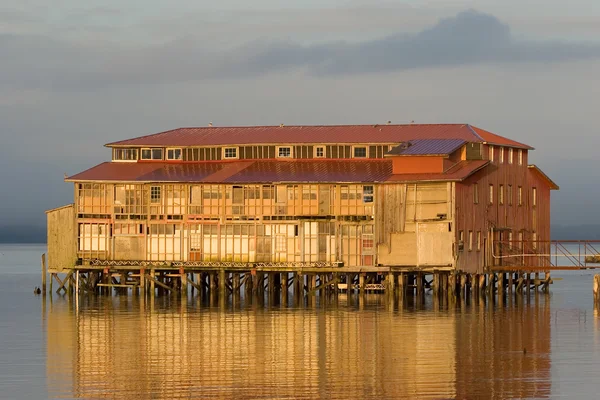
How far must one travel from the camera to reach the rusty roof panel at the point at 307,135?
9400 centimetres

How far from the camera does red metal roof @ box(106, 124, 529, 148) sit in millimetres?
93875

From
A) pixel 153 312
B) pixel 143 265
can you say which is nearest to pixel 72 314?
pixel 153 312

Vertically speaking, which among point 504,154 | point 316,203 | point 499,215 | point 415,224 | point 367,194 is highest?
point 504,154

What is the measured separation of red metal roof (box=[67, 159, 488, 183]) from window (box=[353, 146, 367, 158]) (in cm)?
53

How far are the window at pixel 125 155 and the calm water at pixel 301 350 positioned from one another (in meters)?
14.4

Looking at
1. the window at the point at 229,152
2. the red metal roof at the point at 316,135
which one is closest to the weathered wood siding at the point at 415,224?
the red metal roof at the point at 316,135

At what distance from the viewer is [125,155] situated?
98562 mm

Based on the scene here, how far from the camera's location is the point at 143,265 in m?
90.9

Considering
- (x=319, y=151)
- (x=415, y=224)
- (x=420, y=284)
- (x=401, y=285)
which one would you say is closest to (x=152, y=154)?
(x=319, y=151)

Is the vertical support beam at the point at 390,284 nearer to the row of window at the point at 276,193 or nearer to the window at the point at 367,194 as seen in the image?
the window at the point at 367,194

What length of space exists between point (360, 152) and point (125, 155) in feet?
58.3

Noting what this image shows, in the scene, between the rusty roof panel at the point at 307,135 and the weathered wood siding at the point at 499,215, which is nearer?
the weathered wood siding at the point at 499,215

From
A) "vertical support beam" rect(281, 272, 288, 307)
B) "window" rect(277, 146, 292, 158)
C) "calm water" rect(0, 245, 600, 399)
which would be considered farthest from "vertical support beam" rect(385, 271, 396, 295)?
"window" rect(277, 146, 292, 158)

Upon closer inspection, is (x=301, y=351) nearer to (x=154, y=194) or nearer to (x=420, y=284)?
(x=420, y=284)
